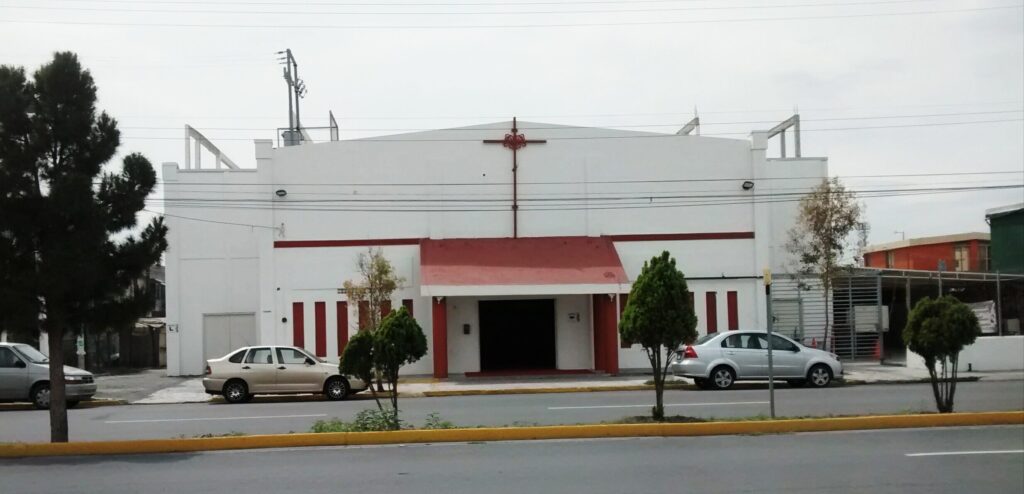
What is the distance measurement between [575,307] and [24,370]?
15.3 m

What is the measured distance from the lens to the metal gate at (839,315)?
30.0m

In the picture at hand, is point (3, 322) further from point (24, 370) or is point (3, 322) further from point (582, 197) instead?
point (582, 197)

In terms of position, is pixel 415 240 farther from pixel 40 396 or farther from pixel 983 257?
pixel 983 257

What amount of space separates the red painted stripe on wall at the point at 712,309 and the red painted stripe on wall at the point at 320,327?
1191cm

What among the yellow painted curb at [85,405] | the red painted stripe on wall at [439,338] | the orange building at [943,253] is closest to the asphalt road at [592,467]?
the yellow painted curb at [85,405]

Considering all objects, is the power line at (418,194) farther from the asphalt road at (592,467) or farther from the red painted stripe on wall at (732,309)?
the asphalt road at (592,467)

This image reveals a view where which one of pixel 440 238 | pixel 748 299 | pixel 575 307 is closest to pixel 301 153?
pixel 440 238

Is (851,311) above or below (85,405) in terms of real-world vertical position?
above

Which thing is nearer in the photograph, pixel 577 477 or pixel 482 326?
pixel 577 477

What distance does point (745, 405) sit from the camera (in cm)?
1809

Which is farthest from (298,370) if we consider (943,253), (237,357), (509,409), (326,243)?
(943,253)

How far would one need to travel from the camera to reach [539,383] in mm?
25641

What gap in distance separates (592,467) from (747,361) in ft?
40.1

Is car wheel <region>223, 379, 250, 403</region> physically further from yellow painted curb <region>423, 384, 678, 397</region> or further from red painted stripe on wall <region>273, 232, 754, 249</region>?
red painted stripe on wall <region>273, 232, 754, 249</region>
